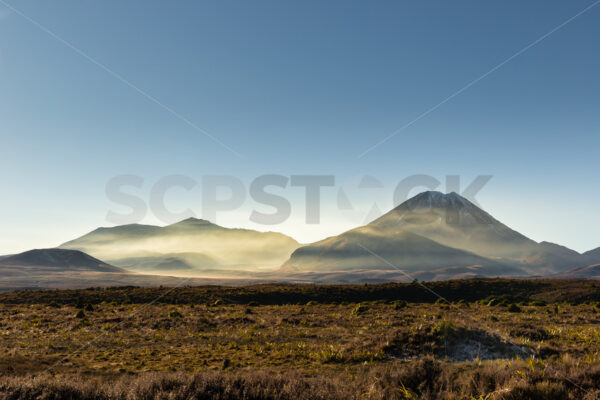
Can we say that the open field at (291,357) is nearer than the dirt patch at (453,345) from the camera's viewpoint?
Yes

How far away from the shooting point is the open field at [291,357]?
8.35m

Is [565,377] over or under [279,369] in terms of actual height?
over

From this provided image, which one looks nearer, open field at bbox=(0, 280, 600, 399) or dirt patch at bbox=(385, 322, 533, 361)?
open field at bbox=(0, 280, 600, 399)

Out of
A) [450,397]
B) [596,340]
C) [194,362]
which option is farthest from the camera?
[596,340]

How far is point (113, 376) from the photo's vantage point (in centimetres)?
1089

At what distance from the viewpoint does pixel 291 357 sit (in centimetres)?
1334

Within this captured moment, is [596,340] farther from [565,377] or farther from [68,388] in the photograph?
[68,388]

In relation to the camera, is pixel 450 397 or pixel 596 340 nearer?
pixel 450 397

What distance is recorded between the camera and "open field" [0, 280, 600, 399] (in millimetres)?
8352

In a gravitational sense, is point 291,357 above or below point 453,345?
below

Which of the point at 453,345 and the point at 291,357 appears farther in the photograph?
the point at 453,345

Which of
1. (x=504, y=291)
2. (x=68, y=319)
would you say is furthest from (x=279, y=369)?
(x=504, y=291)

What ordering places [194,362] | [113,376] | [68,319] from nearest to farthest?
[113,376]
[194,362]
[68,319]

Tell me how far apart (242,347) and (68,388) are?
7657mm
